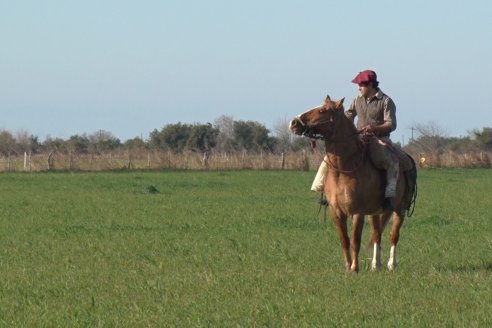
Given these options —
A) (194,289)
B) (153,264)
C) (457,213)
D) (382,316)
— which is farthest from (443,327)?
(457,213)

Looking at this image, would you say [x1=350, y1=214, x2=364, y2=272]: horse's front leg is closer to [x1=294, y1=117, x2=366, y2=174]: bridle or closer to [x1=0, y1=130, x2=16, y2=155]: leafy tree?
[x1=294, y1=117, x2=366, y2=174]: bridle

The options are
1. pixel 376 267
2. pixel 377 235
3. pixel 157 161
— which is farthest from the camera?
pixel 157 161

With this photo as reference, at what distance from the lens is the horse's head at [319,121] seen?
1270 centimetres

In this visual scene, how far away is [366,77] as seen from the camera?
46.3ft

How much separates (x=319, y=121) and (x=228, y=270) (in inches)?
79.3

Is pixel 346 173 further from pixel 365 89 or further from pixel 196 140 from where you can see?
pixel 196 140

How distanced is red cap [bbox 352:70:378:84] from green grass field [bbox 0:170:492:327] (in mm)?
2143

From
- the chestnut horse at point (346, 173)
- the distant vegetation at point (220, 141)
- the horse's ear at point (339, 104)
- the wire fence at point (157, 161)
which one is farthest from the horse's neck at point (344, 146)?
the distant vegetation at point (220, 141)

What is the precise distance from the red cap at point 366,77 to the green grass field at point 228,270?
2143 mm

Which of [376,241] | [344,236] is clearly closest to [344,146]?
Result: [344,236]

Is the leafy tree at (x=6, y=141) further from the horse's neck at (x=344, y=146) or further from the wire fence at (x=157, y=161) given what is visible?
the horse's neck at (x=344, y=146)

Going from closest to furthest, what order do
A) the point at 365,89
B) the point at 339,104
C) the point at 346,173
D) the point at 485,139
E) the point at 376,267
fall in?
the point at 339,104
the point at 346,173
the point at 376,267
the point at 365,89
the point at 485,139

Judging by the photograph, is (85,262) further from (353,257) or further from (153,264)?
(353,257)

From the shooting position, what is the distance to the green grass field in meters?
9.90
